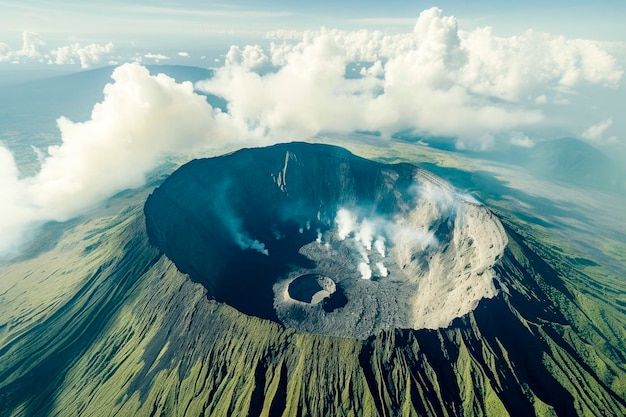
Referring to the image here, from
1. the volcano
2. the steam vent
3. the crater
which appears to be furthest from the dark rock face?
the crater

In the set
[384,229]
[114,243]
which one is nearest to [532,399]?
[384,229]

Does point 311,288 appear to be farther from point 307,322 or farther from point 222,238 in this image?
point 222,238

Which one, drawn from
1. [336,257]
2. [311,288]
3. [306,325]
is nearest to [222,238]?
[311,288]

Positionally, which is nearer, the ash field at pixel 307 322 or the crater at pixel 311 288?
the ash field at pixel 307 322

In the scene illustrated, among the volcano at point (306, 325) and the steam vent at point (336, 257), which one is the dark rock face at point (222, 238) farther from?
the volcano at point (306, 325)

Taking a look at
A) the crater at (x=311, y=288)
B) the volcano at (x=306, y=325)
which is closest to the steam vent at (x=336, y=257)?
the crater at (x=311, y=288)

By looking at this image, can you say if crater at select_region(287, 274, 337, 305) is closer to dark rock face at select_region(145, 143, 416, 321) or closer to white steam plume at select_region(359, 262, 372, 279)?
dark rock face at select_region(145, 143, 416, 321)
